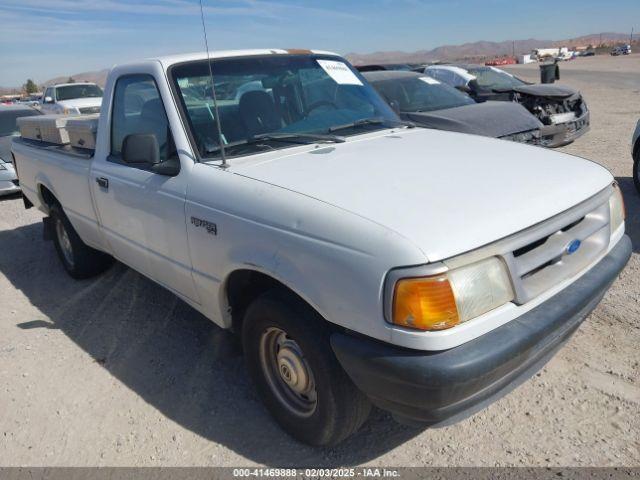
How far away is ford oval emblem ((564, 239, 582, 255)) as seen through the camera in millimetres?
2471

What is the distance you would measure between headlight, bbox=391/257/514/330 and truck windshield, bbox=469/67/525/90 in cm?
1004

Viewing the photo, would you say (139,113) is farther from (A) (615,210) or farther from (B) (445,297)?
(A) (615,210)

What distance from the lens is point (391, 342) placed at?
6.84 ft

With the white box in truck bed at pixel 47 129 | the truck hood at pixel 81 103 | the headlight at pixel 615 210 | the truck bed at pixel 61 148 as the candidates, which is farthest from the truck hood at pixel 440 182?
the truck hood at pixel 81 103

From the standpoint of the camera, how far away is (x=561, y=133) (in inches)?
341

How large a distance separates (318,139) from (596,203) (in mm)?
1562

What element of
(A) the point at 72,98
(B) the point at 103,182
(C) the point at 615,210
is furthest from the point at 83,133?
(A) the point at 72,98

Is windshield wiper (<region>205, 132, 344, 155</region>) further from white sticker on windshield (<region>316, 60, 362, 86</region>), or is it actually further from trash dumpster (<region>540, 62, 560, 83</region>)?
trash dumpster (<region>540, 62, 560, 83</region>)

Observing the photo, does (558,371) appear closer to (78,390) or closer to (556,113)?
(78,390)

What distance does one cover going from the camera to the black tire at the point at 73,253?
503 centimetres

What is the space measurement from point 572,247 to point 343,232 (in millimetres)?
1125

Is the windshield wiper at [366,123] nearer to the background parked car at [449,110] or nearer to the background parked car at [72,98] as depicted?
the background parked car at [449,110]

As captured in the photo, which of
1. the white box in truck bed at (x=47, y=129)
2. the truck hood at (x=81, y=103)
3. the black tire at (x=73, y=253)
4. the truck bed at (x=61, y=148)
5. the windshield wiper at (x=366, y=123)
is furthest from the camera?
the truck hood at (x=81, y=103)

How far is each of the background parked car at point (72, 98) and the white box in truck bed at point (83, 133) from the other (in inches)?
486
